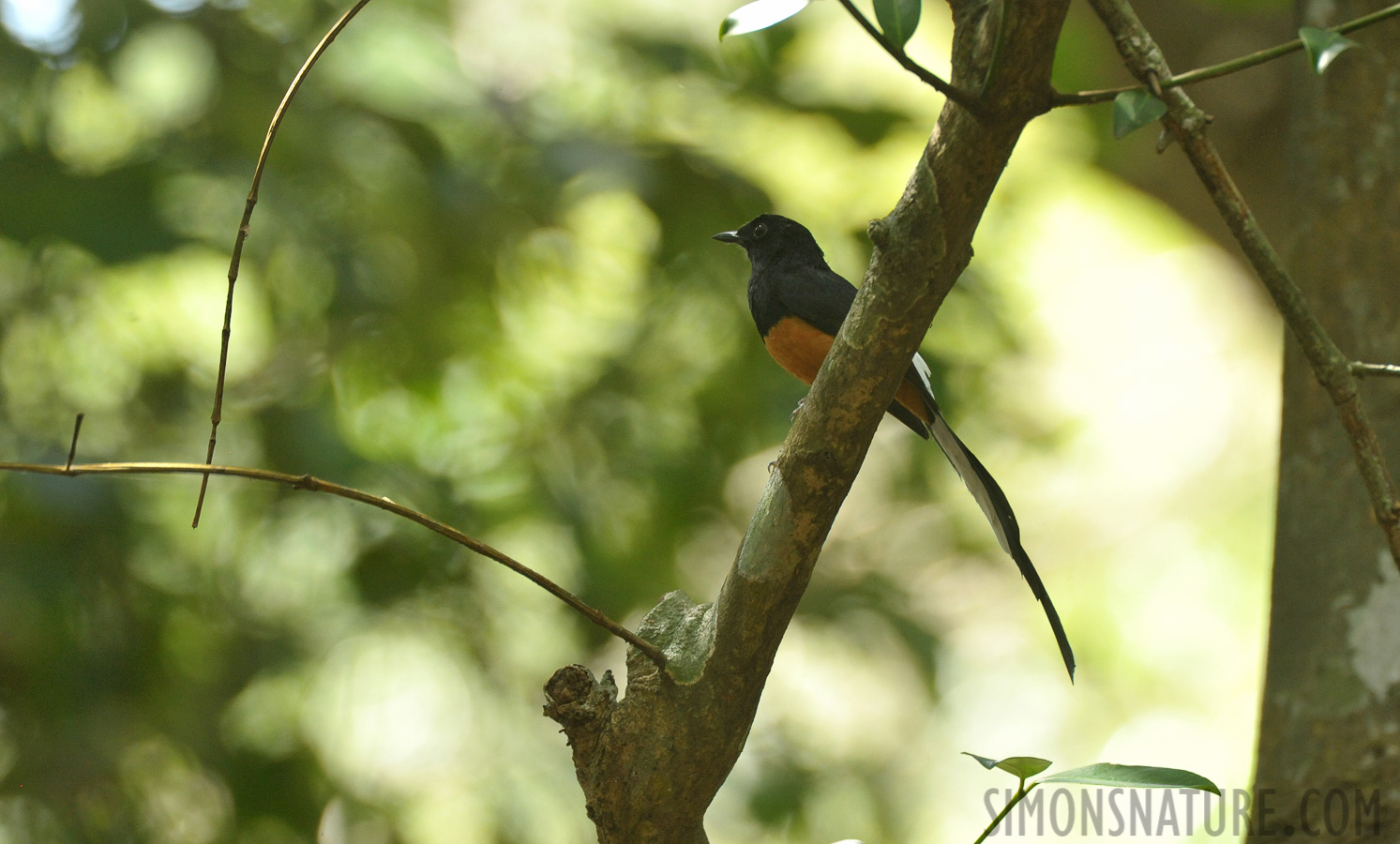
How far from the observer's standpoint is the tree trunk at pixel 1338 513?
2.32 metres

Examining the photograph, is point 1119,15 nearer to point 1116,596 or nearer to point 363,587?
point 363,587

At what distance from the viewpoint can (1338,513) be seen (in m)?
2.56

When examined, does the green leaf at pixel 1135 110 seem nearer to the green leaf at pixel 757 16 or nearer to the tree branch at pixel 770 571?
the tree branch at pixel 770 571

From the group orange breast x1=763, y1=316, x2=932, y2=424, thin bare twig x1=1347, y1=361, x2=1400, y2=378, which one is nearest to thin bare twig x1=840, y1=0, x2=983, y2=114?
thin bare twig x1=1347, y1=361, x2=1400, y2=378

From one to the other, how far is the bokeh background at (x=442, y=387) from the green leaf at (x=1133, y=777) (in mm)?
2484

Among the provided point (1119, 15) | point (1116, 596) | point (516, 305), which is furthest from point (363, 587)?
point (1116, 596)

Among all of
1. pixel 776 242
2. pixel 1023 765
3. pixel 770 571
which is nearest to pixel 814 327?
pixel 776 242

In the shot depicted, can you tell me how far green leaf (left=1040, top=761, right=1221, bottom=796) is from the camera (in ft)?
3.73

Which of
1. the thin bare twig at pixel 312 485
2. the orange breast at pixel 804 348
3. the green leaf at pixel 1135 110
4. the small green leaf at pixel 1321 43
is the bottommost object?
the thin bare twig at pixel 312 485

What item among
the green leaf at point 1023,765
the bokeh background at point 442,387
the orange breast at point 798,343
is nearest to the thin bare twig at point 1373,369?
the green leaf at point 1023,765

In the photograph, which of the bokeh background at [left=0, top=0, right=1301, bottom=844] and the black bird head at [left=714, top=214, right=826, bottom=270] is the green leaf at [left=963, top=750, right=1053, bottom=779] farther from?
the bokeh background at [left=0, top=0, right=1301, bottom=844]

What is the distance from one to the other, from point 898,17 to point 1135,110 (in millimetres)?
288

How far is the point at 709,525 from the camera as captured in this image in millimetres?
4148

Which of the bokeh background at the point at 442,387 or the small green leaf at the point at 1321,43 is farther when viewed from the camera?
the bokeh background at the point at 442,387
